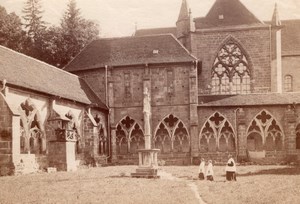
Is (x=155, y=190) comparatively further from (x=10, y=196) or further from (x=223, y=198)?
(x=10, y=196)

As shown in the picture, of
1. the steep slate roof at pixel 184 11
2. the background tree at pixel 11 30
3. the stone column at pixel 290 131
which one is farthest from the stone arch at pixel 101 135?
the stone column at pixel 290 131

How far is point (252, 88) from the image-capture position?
132 ft

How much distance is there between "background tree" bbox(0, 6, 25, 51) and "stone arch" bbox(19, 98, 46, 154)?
12.8m

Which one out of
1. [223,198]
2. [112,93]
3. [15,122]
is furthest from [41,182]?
[112,93]

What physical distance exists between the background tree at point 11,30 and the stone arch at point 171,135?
13.2 metres

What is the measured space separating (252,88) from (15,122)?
22.4 meters

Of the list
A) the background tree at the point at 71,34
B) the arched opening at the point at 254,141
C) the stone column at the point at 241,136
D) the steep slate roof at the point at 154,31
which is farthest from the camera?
the steep slate roof at the point at 154,31

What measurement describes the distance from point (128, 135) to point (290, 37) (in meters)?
17.1

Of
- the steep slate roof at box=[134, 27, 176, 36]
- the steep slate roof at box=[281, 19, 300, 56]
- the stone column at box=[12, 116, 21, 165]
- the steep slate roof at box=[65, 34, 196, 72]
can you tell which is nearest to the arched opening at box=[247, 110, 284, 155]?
the steep slate roof at box=[65, 34, 196, 72]

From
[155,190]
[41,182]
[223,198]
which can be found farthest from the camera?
[41,182]

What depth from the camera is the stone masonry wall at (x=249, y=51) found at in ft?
132

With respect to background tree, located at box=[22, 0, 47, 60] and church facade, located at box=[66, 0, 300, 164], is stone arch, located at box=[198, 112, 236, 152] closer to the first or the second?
church facade, located at box=[66, 0, 300, 164]

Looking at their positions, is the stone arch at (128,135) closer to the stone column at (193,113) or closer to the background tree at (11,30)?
the stone column at (193,113)

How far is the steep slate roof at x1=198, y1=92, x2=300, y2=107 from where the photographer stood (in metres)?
35.6
